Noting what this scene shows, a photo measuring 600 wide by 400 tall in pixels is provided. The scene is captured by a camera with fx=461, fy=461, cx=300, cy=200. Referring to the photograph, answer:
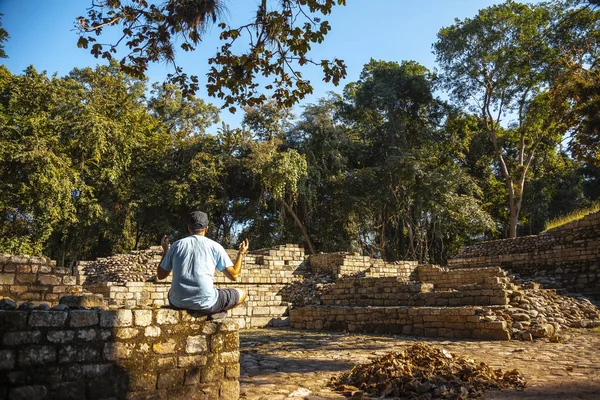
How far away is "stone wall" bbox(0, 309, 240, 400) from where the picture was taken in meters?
3.32

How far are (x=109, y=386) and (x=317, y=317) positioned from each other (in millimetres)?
9912

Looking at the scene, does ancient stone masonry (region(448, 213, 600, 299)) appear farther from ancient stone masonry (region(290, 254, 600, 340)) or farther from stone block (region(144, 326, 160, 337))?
stone block (region(144, 326, 160, 337))

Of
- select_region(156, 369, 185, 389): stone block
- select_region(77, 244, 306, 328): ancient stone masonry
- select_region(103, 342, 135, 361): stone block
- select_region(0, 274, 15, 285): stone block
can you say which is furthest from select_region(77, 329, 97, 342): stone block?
select_region(77, 244, 306, 328): ancient stone masonry

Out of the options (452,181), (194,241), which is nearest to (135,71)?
(194,241)

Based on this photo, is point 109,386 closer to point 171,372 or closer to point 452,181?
point 171,372

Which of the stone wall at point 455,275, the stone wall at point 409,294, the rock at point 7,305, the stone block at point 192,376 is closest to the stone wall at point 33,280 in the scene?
the rock at point 7,305

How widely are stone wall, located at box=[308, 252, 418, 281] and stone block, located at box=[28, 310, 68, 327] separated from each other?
45.9 ft

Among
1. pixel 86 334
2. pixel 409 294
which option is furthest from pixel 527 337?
pixel 86 334

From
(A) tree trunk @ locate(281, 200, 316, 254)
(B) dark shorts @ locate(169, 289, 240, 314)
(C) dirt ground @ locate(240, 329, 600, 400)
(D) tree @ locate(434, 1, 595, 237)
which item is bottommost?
(C) dirt ground @ locate(240, 329, 600, 400)

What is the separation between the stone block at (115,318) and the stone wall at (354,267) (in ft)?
44.7

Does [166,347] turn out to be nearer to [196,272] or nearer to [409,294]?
[196,272]

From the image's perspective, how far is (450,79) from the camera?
27.2 metres

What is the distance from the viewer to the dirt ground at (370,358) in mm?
4949

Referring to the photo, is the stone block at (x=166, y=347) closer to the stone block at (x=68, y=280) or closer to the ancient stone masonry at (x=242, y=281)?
the stone block at (x=68, y=280)
